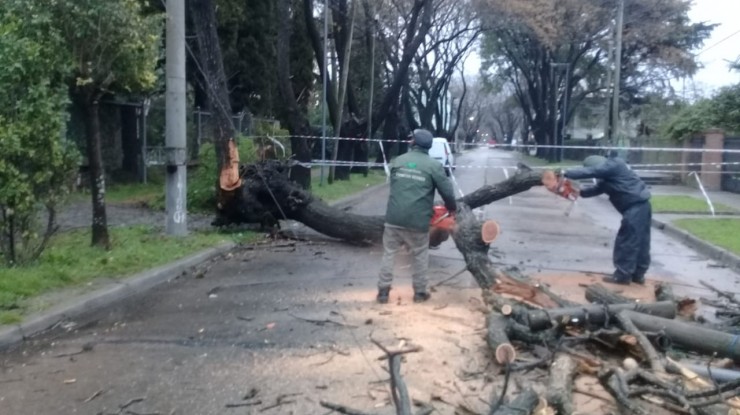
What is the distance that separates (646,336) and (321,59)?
21751mm

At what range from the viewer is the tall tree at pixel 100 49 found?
36.0ft

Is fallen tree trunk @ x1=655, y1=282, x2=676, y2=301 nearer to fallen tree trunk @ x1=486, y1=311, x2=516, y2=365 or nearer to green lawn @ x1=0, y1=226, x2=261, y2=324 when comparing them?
fallen tree trunk @ x1=486, y1=311, x2=516, y2=365

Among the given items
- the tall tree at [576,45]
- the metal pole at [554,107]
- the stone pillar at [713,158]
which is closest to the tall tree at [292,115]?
the stone pillar at [713,158]

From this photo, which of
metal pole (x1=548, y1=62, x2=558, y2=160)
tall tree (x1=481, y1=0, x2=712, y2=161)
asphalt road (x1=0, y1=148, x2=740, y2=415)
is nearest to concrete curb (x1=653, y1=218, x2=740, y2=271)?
asphalt road (x1=0, y1=148, x2=740, y2=415)

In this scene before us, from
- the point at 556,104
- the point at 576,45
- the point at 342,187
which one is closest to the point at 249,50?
the point at 342,187

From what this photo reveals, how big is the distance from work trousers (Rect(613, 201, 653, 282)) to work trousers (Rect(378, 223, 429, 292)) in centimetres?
312

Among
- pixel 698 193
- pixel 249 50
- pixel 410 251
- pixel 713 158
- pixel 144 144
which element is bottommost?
pixel 698 193

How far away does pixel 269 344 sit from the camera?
7.89m

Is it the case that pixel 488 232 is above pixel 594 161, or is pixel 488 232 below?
below

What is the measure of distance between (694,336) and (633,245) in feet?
13.7

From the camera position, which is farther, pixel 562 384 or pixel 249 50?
pixel 249 50

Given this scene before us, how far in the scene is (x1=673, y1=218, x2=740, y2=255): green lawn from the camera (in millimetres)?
15259

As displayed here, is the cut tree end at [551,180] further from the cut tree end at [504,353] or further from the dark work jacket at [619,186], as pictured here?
the cut tree end at [504,353]

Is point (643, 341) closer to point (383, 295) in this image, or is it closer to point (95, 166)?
point (383, 295)
